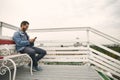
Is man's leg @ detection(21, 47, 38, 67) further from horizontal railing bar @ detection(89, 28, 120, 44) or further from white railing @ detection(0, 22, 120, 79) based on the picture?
horizontal railing bar @ detection(89, 28, 120, 44)

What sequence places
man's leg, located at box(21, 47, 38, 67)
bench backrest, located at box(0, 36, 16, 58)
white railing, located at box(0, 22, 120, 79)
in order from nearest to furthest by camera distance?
bench backrest, located at box(0, 36, 16, 58)
man's leg, located at box(21, 47, 38, 67)
white railing, located at box(0, 22, 120, 79)

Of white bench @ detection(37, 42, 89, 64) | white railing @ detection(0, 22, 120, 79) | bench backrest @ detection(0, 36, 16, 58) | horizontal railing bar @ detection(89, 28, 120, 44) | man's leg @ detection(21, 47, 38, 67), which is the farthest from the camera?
white bench @ detection(37, 42, 89, 64)

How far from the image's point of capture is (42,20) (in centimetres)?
786

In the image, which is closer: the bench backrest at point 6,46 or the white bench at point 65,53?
the bench backrest at point 6,46

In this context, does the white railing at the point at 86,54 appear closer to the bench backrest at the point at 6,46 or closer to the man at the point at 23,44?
the man at the point at 23,44

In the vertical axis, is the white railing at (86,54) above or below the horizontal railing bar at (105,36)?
below

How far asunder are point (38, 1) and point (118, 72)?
13.6ft

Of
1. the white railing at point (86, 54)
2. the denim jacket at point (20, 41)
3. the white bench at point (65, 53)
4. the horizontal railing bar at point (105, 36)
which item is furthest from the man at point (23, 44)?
the horizontal railing bar at point (105, 36)

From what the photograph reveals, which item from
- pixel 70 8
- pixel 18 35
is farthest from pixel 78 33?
pixel 70 8

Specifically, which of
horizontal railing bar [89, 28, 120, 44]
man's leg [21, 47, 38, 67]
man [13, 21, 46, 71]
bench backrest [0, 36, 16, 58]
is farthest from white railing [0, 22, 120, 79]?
man's leg [21, 47, 38, 67]

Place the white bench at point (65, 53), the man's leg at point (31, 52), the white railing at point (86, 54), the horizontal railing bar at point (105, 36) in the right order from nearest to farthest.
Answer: the man's leg at point (31, 52), the horizontal railing bar at point (105, 36), the white railing at point (86, 54), the white bench at point (65, 53)

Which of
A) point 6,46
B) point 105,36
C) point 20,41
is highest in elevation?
point 105,36

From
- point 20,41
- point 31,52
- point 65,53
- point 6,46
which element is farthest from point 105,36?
point 6,46

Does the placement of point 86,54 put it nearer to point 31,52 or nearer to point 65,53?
point 65,53
